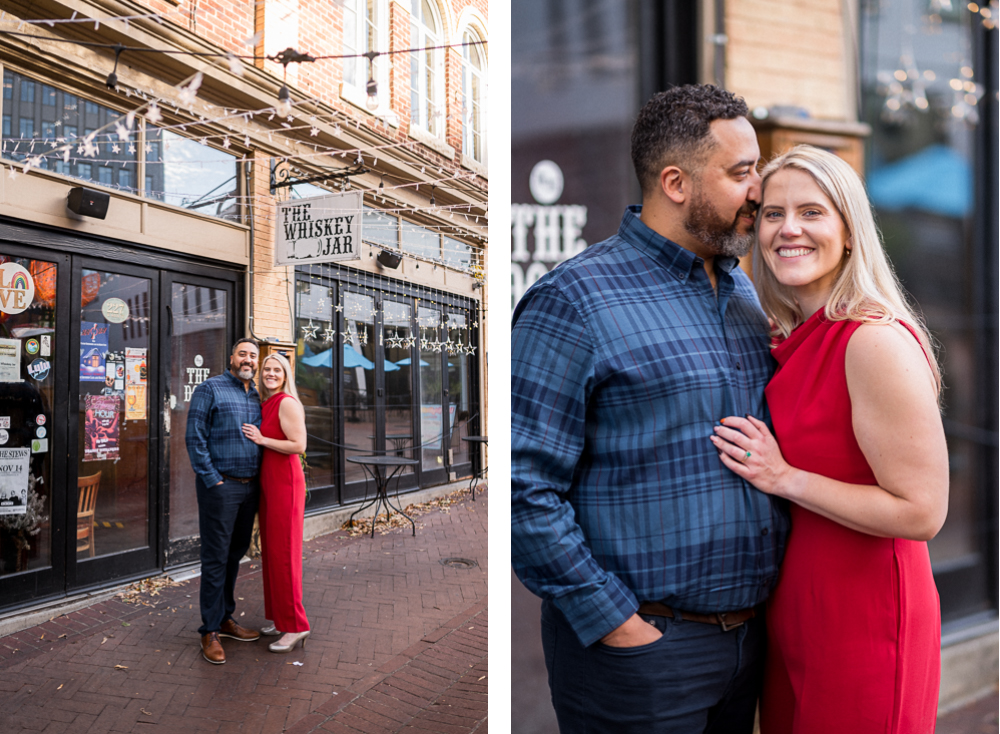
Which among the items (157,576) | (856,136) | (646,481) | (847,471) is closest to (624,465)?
(646,481)

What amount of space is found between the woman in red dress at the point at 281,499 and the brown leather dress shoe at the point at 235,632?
1.7 inches

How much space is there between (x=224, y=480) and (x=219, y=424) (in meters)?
0.16

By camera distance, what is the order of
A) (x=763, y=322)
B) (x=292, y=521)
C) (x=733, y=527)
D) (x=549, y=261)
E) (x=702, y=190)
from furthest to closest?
1. (x=549, y=261)
2. (x=292, y=521)
3. (x=763, y=322)
4. (x=702, y=190)
5. (x=733, y=527)

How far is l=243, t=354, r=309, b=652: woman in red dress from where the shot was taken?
1.81m

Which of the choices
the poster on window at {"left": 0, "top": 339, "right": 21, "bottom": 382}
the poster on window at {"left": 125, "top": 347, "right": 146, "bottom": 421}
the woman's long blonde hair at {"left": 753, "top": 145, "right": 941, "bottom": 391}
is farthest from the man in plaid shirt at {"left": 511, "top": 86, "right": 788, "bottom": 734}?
the poster on window at {"left": 0, "top": 339, "right": 21, "bottom": 382}

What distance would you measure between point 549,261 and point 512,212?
19 cm

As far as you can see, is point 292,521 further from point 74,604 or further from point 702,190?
point 702,190

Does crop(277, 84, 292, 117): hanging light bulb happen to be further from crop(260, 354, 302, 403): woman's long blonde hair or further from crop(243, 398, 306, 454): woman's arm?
crop(243, 398, 306, 454): woman's arm

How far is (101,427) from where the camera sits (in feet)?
5.53

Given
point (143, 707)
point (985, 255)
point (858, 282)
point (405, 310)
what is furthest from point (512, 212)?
point (985, 255)

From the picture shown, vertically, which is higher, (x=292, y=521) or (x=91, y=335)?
(x=91, y=335)

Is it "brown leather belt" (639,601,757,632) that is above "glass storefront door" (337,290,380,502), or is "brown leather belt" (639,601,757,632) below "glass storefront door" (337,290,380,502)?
below

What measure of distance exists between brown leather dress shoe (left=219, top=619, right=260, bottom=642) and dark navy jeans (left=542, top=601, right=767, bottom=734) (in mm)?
892

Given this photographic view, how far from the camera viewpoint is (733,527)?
140 centimetres
